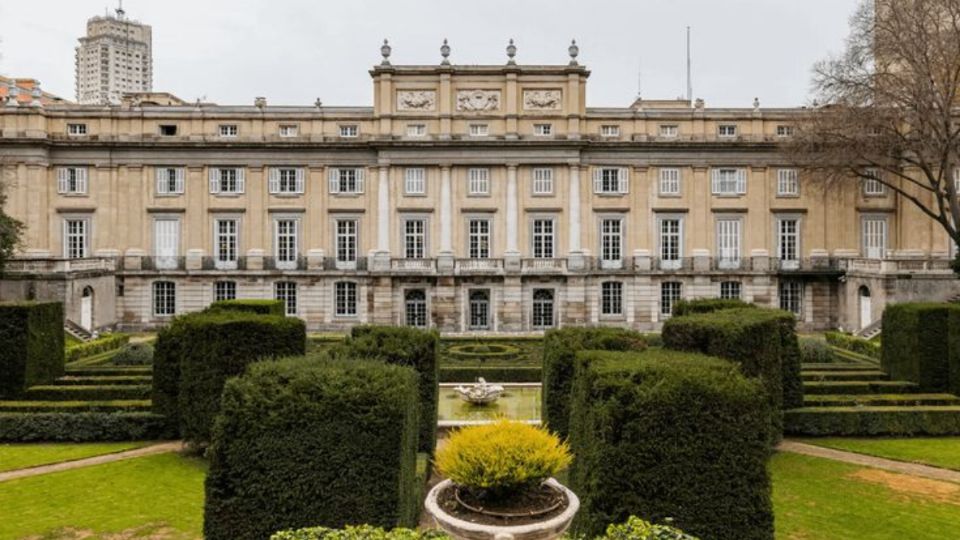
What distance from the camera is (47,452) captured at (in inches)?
609

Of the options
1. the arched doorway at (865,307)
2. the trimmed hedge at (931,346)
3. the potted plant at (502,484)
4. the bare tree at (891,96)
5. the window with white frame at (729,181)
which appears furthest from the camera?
the window with white frame at (729,181)

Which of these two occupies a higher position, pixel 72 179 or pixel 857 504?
pixel 72 179

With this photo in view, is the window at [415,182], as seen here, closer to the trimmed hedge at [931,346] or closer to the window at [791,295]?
the window at [791,295]

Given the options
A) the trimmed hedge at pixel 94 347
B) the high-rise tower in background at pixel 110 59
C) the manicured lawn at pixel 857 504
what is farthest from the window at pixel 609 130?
the high-rise tower in background at pixel 110 59

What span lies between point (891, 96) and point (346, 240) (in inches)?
1136

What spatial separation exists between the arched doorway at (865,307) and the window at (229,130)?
36.7 metres

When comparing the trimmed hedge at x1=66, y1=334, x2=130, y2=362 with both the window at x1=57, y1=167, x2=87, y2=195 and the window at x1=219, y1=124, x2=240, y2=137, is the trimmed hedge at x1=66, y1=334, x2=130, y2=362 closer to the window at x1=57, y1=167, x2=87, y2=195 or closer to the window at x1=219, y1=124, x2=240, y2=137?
the window at x1=57, y1=167, x2=87, y2=195

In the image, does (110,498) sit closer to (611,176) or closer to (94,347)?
Result: (94,347)

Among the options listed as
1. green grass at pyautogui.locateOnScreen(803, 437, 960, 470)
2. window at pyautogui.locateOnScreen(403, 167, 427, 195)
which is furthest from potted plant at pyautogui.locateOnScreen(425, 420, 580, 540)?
window at pyautogui.locateOnScreen(403, 167, 427, 195)

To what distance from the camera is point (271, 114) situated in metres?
39.4

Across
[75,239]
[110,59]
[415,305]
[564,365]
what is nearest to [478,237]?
[415,305]

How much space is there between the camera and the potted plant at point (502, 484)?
7.71 meters

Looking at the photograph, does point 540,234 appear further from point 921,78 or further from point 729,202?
point 921,78

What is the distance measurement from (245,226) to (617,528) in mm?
36527
